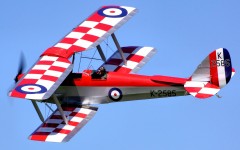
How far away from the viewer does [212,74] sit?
30.6 m

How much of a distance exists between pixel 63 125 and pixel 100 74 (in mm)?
1747

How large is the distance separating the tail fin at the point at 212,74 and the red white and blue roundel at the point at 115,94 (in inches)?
75.3

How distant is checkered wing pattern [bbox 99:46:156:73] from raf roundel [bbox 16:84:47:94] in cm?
439

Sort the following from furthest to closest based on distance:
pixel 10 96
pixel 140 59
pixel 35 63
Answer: pixel 140 59 → pixel 35 63 → pixel 10 96

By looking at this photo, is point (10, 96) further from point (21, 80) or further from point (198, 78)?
point (198, 78)

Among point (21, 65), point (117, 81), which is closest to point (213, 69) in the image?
point (117, 81)

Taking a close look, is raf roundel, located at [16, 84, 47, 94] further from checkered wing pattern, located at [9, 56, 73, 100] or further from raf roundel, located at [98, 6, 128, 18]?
raf roundel, located at [98, 6, 128, 18]

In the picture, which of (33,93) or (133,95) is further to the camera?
(133,95)

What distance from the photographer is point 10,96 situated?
1141 inches

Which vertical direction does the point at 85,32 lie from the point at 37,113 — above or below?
above

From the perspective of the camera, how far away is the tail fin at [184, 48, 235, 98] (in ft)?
99.6

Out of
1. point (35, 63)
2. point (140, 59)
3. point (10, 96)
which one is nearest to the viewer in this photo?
point (10, 96)

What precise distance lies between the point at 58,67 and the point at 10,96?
6.80 ft

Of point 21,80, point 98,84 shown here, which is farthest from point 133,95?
point 21,80
